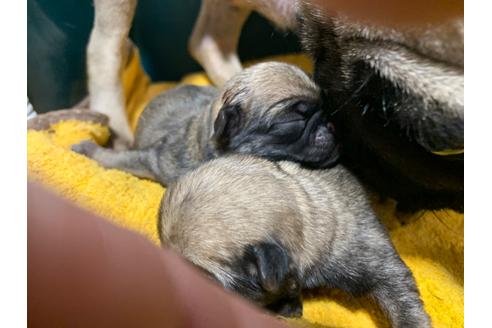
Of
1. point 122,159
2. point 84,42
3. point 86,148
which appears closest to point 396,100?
point 122,159

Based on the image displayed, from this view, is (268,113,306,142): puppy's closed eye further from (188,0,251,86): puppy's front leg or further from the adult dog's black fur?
(188,0,251,86): puppy's front leg

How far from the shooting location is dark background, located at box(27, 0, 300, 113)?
8.53 feet

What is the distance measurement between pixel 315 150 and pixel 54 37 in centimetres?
135

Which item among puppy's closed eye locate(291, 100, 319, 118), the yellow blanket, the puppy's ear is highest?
puppy's closed eye locate(291, 100, 319, 118)

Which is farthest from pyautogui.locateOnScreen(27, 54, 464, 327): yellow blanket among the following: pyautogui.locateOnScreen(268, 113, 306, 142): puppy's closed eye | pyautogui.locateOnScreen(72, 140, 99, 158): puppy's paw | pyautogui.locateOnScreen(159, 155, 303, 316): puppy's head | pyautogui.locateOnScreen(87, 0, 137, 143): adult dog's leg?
pyautogui.locateOnScreen(268, 113, 306, 142): puppy's closed eye

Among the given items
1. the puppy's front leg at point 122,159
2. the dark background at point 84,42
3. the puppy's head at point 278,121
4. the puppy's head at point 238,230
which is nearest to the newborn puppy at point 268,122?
the puppy's head at point 278,121

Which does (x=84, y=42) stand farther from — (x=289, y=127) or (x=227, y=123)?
(x=289, y=127)

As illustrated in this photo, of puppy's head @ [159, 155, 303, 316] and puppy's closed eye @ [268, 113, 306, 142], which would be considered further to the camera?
puppy's closed eye @ [268, 113, 306, 142]

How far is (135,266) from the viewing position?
941 millimetres

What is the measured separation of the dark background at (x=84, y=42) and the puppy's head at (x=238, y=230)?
92cm

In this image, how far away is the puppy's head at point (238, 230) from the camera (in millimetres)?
1548

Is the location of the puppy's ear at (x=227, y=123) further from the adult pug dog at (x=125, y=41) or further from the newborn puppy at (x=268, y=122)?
the adult pug dog at (x=125, y=41)

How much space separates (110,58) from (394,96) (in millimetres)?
1483

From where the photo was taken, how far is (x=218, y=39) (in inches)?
112
